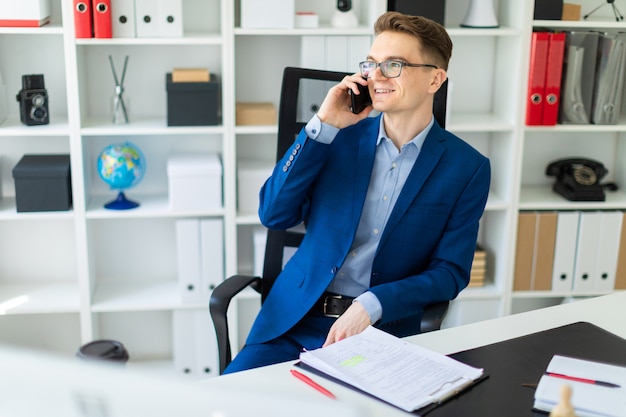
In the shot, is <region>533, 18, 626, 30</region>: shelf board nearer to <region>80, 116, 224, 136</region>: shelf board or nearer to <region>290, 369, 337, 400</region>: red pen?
<region>80, 116, 224, 136</region>: shelf board

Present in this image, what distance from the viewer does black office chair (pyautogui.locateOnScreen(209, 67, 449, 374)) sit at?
2291 millimetres

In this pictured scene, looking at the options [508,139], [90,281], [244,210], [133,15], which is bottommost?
[90,281]

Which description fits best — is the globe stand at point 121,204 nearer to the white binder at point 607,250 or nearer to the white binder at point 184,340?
the white binder at point 184,340

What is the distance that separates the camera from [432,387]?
1.62 m

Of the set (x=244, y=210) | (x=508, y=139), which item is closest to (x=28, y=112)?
(x=244, y=210)

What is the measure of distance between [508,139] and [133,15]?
1636mm

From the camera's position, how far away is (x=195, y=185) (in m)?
3.43

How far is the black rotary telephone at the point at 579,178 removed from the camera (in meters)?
3.66

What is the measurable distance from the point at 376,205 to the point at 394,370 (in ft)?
2.36

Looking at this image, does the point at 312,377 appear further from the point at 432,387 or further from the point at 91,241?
the point at 91,241

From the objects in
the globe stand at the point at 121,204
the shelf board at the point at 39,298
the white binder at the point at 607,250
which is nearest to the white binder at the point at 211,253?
the globe stand at the point at 121,204

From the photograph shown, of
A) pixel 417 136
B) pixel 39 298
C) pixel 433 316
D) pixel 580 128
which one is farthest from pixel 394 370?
pixel 39 298

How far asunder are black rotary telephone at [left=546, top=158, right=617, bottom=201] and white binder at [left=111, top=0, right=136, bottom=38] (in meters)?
1.95

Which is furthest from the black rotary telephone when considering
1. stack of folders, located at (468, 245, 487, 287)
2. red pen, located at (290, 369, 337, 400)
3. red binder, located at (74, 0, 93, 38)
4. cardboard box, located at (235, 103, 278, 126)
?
red pen, located at (290, 369, 337, 400)
